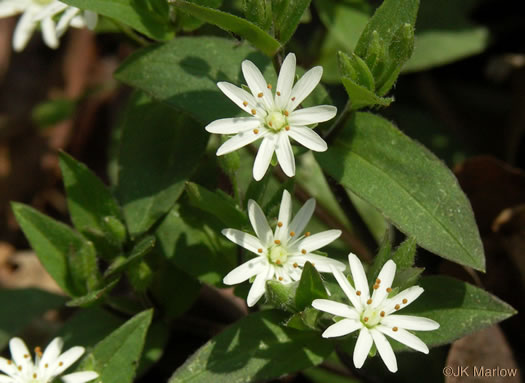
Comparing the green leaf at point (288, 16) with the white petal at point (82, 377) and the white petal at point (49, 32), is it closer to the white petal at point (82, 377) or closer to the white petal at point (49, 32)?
the white petal at point (49, 32)

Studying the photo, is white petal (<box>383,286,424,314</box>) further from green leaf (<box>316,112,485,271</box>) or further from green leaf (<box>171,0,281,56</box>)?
green leaf (<box>171,0,281,56</box>)

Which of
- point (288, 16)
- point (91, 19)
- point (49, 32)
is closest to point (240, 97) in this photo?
point (288, 16)

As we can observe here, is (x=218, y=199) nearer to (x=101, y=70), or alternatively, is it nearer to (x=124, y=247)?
(x=124, y=247)

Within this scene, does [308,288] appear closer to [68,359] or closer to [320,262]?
[320,262]

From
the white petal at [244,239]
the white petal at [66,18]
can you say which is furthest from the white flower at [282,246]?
the white petal at [66,18]

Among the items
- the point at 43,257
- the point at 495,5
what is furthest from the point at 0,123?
the point at 495,5

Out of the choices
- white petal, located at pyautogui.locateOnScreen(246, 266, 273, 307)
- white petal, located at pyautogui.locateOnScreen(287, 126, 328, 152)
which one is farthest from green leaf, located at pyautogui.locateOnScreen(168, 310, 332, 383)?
white petal, located at pyautogui.locateOnScreen(287, 126, 328, 152)

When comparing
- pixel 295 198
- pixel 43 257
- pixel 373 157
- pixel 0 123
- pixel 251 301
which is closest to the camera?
pixel 251 301
